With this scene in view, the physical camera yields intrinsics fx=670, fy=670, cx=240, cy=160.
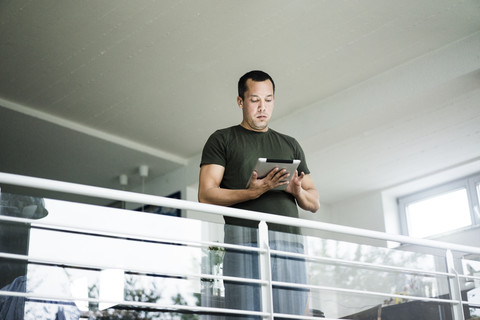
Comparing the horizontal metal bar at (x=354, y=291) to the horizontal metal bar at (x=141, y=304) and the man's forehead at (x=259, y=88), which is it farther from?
the man's forehead at (x=259, y=88)

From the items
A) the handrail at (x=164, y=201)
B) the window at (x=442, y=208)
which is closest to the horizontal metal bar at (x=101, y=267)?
the handrail at (x=164, y=201)

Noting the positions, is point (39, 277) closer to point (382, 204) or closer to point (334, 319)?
point (334, 319)

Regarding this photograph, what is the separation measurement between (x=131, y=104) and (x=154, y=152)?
96cm

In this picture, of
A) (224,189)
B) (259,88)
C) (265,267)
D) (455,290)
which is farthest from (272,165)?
(455,290)

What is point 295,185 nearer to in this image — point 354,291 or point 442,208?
point 354,291

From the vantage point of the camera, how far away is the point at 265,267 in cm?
259

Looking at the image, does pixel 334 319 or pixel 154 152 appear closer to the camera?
pixel 334 319

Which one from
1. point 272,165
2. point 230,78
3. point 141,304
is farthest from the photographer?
point 230,78

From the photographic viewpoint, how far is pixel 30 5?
4246 millimetres

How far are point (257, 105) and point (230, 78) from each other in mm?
2108

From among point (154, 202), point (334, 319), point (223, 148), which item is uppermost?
point (223, 148)

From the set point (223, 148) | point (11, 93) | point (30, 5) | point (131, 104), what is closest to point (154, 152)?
point (131, 104)

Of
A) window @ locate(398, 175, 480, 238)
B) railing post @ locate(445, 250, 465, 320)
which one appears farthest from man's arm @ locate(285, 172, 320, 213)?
window @ locate(398, 175, 480, 238)

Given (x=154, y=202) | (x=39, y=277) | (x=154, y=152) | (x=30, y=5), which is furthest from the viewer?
(x=154, y=152)
